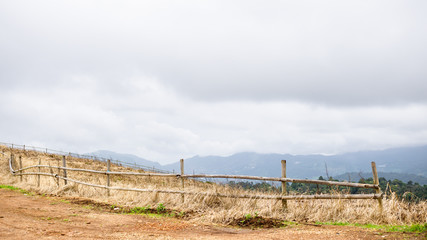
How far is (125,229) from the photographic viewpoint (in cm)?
741

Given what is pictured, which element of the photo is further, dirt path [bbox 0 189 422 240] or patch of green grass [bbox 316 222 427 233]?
dirt path [bbox 0 189 422 240]

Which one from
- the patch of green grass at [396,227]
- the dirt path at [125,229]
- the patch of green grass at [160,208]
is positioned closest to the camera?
the patch of green grass at [396,227]

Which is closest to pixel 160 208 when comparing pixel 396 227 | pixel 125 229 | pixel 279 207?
pixel 125 229

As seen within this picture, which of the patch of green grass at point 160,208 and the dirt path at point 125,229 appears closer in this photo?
the dirt path at point 125,229

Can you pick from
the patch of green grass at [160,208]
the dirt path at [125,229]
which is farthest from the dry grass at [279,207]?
the dirt path at [125,229]

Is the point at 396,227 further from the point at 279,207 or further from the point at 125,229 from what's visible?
the point at 125,229

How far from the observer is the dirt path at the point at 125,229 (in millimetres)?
6523

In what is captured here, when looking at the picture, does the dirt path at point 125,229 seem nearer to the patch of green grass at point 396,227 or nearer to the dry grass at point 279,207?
the patch of green grass at point 396,227

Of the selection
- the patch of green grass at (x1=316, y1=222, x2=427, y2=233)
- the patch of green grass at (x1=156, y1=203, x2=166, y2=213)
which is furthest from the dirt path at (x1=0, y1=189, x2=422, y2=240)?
the patch of green grass at (x1=156, y1=203, x2=166, y2=213)

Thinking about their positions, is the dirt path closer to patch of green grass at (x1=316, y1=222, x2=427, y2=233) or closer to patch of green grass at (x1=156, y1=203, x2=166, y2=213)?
patch of green grass at (x1=316, y1=222, x2=427, y2=233)

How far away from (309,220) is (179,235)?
12.6 feet

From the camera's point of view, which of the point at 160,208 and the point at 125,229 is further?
the point at 160,208

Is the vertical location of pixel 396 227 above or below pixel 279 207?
below

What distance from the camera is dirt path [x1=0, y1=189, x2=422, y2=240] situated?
6523 millimetres
